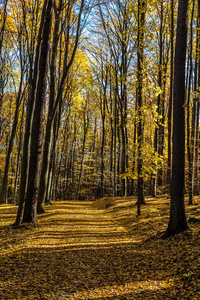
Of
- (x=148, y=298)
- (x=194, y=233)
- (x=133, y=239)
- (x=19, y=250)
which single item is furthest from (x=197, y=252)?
(x=19, y=250)

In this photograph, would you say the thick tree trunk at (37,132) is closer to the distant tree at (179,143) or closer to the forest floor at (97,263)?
the forest floor at (97,263)

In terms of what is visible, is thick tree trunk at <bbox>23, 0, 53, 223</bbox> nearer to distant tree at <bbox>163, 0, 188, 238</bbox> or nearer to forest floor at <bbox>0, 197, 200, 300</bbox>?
forest floor at <bbox>0, 197, 200, 300</bbox>

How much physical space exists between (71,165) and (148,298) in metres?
27.0

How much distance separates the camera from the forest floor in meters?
3.80

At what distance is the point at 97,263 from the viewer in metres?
5.33

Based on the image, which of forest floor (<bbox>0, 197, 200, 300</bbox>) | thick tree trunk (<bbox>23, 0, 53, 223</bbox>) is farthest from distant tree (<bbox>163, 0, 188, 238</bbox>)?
thick tree trunk (<bbox>23, 0, 53, 223</bbox>)

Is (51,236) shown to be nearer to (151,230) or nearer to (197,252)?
(151,230)

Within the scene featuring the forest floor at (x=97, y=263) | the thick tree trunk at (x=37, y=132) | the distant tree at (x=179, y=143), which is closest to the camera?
the forest floor at (x=97, y=263)

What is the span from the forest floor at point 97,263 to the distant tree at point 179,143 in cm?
39

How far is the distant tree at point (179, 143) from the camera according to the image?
659 centimetres

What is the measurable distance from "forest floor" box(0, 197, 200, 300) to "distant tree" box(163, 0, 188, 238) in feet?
1.29

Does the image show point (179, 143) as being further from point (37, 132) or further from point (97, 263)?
point (37, 132)

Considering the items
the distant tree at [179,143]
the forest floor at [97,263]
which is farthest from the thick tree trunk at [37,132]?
the distant tree at [179,143]

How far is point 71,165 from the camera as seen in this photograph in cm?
3016
